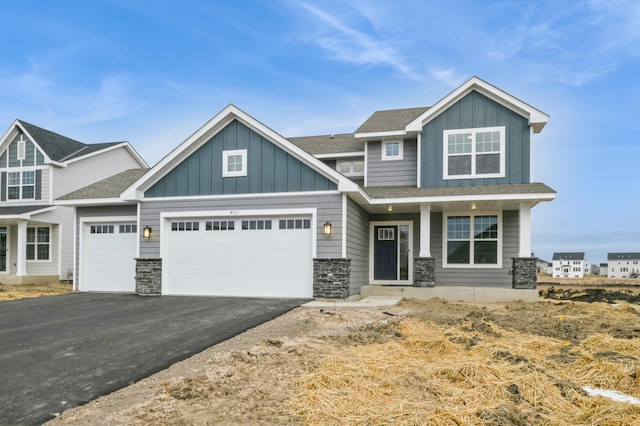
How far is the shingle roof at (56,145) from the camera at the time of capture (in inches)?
783

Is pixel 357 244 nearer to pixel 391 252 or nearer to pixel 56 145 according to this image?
pixel 391 252

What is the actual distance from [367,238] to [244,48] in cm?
919

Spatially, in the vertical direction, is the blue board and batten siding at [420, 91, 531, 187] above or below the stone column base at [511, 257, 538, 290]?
above

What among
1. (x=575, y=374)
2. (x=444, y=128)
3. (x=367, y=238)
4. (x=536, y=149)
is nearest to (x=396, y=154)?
(x=444, y=128)

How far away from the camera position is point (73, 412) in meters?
3.54

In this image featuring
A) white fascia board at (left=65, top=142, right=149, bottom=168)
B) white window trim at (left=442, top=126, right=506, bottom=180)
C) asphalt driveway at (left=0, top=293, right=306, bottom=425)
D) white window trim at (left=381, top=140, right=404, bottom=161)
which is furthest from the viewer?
white fascia board at (left=65, top=142, right=149, bottom=168)

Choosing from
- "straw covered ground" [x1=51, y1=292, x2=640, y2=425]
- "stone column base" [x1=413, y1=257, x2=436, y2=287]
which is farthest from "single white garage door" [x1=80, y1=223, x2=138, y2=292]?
"stone column base" [x1=413, y1=257, x2=436, y2=287]

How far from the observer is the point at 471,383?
4.04 meters

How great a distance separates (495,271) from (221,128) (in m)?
9.78

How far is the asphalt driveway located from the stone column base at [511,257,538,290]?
665 cm

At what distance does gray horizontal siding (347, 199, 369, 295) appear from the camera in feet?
39.4

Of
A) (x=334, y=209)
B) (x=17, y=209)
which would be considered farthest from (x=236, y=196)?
(x=17, y=209)

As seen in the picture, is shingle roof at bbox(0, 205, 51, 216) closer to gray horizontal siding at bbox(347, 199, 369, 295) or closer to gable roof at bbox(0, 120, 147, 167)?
gable roof at bbox(0, 120, 147, 167)

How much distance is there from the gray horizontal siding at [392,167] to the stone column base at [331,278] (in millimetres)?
4239
